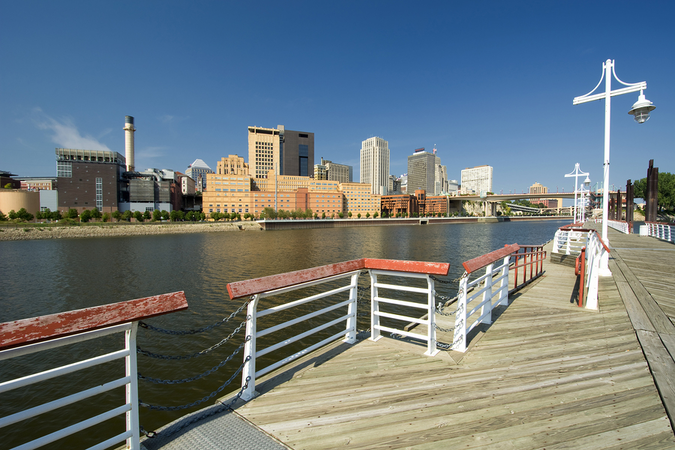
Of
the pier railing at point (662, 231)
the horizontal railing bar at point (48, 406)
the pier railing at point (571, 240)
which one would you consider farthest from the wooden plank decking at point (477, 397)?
the pier railing at point (662, 231)

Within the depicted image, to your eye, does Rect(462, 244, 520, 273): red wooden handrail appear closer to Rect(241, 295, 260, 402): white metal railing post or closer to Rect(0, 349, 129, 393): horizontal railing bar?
Rect(241, 295, 260, 402): white metal railing post

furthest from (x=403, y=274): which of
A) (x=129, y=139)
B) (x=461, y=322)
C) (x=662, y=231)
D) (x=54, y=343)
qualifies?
(x=129, y=139)

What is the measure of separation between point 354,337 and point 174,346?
22.8 ft

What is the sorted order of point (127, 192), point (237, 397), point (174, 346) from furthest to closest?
1. point (127, 192)
2. point (174, 346)
3. point (237, 397)

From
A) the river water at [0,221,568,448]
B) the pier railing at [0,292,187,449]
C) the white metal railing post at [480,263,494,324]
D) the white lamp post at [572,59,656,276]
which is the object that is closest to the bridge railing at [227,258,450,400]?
the pier railing at [0,292,187,449]

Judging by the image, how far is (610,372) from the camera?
3896 mm

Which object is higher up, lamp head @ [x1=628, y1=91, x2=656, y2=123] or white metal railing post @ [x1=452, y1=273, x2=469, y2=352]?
lamp head @ [x1=628, y1=91, x2=656, y2=123]

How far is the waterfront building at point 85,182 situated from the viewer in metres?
101

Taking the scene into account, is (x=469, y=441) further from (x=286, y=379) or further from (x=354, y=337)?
(x=354, y=337)

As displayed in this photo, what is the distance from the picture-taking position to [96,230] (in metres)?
65.7

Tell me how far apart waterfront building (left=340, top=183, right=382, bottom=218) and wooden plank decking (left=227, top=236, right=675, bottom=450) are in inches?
5630

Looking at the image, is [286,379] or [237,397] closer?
[237,397]

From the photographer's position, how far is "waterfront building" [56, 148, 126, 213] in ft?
330

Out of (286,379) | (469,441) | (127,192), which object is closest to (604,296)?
(469,441)
